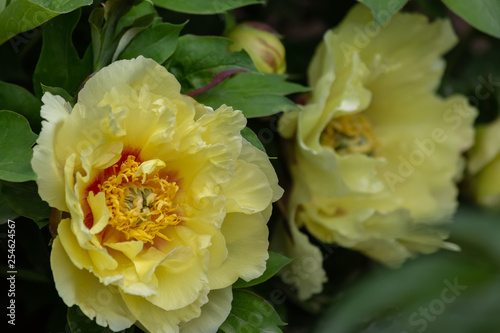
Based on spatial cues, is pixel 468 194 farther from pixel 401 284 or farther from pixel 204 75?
pixel 401 284

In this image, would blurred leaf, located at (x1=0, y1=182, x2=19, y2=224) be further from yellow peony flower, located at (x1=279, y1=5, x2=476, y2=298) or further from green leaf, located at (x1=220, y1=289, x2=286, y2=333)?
yellow peony flower, located at (x1=279, y1=5, x2=476, y2=298)

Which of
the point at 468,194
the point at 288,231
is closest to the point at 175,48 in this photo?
Answer: the point at 288,231

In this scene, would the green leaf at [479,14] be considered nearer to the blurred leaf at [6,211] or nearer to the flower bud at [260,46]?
the flower bud at [260,46]

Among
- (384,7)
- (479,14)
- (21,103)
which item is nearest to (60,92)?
(21,103)

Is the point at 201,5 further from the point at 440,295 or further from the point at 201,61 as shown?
the point at 440,295

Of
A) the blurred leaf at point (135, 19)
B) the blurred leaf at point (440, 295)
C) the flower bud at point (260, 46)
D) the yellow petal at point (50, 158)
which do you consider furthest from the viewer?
the flower bud at point (260, 46)

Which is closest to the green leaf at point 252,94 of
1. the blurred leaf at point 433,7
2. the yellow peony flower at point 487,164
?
the blurred leaf at point 433,7
